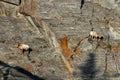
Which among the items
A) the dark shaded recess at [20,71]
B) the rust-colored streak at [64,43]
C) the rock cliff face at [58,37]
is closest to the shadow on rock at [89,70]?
the rock cliff face at [58,37]

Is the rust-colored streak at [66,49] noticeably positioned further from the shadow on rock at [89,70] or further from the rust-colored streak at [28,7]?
the rust-colored streak at [28,7]

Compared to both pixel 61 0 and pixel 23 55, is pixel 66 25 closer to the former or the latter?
pixel 61 0

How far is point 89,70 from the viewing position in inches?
896

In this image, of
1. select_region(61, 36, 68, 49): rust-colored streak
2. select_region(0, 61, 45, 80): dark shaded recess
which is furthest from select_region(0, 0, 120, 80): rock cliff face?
select_region(61, 36, 68, 49): rust-colored streak

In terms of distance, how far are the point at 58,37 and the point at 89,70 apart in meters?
3.35

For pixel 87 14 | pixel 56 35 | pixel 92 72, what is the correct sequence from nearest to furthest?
pixel 92 72
pixel 56 35
pixel 87 14

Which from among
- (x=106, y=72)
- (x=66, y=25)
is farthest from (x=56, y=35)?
(x=106, y=72)

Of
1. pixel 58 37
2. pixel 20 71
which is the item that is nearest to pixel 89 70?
pixel 58 37

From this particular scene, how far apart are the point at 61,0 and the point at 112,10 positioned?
4206 millimetres

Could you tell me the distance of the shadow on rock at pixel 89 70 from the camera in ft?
73.5

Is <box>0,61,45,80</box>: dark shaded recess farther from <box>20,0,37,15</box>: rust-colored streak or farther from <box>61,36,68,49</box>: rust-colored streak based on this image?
<box>20,0,37,15</box>: rust-colored streak

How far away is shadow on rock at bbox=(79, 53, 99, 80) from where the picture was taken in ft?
73.5

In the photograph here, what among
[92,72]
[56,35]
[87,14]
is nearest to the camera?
[92,72]

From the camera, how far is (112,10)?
2656cm
